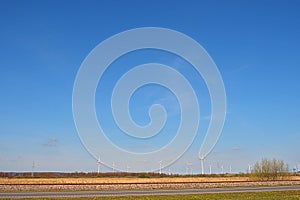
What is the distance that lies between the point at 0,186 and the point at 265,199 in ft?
89.9

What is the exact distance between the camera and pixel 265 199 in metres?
26.6

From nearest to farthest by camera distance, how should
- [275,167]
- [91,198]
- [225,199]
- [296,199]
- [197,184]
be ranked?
[296,199] → [225,199] → [91,198] → [197,184] → [275,167]

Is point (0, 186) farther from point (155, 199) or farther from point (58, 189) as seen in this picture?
point (155, 199)

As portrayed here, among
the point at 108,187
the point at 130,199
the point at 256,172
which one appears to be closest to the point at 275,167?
the point at 256,172

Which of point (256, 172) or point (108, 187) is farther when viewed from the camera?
point (256, 172)

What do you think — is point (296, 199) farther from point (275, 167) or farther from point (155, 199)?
point (275, 167)

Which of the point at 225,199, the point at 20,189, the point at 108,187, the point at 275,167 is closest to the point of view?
the point at 225,199

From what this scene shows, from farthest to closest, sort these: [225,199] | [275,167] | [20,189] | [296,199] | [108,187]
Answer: [275,167] < [108,187] < [20,189] < [225,199] < [296,199]

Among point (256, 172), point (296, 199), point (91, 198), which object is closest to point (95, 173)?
point (256, 172)

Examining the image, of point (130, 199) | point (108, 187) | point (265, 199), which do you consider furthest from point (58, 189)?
point (265, 199)

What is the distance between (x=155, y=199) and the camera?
1101 inches

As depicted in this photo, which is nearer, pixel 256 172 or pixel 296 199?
pixel 296 199

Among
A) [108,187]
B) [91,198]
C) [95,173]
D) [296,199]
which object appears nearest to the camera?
[296,199]

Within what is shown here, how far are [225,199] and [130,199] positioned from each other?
22.4 ft
